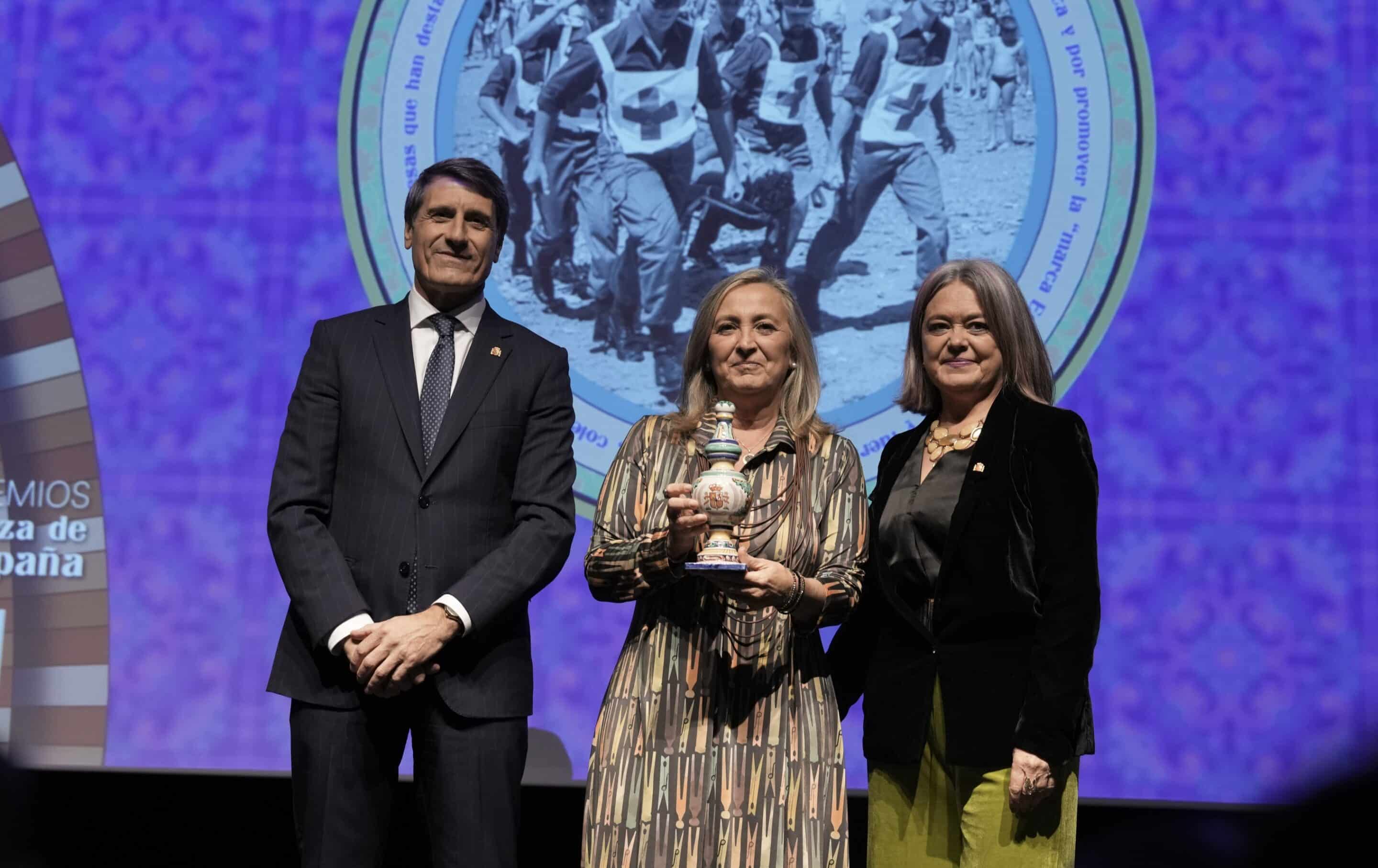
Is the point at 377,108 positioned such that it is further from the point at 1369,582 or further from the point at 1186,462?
the point at 1369,582

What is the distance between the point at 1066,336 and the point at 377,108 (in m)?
1.87

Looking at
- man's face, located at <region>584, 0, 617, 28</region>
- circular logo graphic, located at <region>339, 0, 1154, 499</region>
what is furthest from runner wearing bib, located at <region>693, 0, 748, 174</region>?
man's face, located at <region>584, 0, 617, 28</region>

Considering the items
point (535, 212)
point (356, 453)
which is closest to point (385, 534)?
point (356, 453)

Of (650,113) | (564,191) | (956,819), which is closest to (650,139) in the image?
(650,113)

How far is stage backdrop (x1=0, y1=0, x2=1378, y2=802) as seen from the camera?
348 centimetres

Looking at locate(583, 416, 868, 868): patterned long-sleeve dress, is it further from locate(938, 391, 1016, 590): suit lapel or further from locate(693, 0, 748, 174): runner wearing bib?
locate(693, 0, 748, 174): runner wearing bib

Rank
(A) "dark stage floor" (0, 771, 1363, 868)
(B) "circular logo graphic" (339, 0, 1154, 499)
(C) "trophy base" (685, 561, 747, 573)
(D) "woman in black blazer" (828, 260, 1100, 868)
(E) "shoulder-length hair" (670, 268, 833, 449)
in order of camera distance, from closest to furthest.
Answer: (C) "trophy base" (685, 561, 747, 573), (D) "woman in black blazer" (828, 260, 1100, 868), (E) "shoulder-length hair" (670, 268, 833, 449), (A) "dark stage floor" (0, 771, 1363, 868), (B) "circular logo graphic" (339, 0, 1154, 499)

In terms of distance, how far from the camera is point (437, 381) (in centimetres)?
251

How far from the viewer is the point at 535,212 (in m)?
3.63

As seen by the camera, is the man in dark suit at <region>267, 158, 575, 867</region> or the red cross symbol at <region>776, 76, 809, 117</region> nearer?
the man in dark suit at <region>267, 158, 575, 867</region>

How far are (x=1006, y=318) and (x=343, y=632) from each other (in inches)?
49.6

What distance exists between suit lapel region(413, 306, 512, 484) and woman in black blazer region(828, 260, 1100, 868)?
0.74 meters

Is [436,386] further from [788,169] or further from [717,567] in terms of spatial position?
[788,169]

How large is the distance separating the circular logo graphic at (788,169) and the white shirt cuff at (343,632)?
1.31 metres
